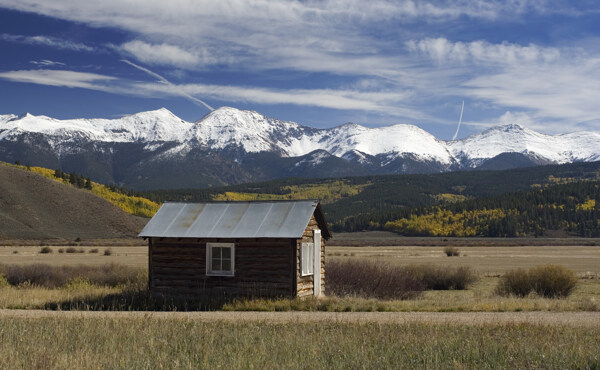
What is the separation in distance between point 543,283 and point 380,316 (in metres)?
12.8

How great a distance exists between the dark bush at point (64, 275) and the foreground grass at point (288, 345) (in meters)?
15.7

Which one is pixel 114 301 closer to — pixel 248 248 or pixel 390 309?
pixel 248 248

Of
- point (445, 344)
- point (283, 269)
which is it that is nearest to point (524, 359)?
point (445, 344)

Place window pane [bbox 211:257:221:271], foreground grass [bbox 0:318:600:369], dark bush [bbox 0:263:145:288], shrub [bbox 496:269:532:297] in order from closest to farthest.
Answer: foreground grass [bbox 0:318:600:369], window pane [bbox 211:257:221:271], shrub [bbox 496:269:532:297], dark bush [bbox 0:263:145:288]

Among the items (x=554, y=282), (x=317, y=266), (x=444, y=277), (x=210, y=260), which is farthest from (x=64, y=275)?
(x=554, y=282)

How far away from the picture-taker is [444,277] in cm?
3741

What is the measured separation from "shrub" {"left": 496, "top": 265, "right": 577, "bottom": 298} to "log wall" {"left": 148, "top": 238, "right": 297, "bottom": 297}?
36.5ft

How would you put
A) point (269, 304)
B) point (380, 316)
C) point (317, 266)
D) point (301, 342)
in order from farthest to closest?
1. point (317, 266)
2. point (269, 304)
3. point (380, 316)
4. point (301, 342)

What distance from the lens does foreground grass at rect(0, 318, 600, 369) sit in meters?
12.1

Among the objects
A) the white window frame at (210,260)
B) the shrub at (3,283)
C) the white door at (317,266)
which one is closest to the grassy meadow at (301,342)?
the white window frame at (210,260)

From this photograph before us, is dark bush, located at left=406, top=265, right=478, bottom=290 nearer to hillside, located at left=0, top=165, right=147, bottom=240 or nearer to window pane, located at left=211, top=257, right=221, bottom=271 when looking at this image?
window pane, located at left=211, top=257, right=221, bottom=271

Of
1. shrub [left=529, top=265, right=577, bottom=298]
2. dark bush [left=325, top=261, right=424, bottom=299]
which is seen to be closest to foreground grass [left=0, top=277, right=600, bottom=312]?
dark bush [left=325, top=261, right=424, bottom=299]

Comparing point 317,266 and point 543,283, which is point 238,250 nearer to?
point 317,266

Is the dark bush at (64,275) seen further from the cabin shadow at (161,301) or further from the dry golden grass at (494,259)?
the dry golden grass at (494,259)
